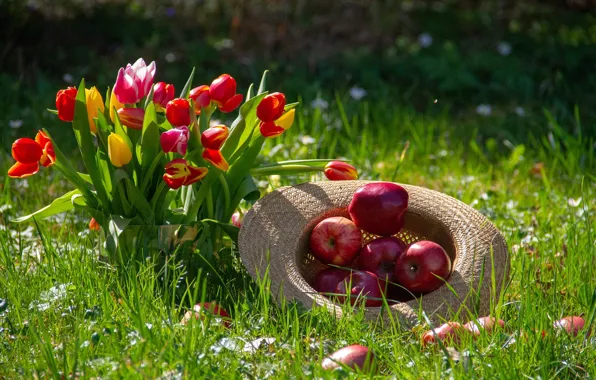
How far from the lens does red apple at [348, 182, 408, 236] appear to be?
2.59m

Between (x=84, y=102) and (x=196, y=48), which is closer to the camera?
(x=84, y=102)

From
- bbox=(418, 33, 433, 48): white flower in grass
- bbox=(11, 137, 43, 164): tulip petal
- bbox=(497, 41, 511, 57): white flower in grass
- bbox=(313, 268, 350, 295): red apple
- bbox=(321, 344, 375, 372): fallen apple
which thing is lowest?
bbox=(497, 41, 511, 57): white flower in grass

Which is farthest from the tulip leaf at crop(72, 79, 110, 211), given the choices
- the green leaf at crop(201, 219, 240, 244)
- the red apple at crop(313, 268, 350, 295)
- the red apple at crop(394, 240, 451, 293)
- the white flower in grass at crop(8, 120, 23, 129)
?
the white flower in grass at crop(8, 120, 23, 129)

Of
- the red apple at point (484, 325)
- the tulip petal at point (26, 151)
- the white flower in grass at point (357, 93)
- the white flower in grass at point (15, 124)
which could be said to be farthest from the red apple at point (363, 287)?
the white flower in grass at point (357, 93)

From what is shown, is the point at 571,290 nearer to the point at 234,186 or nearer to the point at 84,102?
the point at 234,186

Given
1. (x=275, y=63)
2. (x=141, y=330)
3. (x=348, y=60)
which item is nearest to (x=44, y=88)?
(x=275, y=63)

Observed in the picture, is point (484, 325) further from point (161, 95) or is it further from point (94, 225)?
point (94, 225)

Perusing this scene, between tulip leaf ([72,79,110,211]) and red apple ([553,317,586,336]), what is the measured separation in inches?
54.0

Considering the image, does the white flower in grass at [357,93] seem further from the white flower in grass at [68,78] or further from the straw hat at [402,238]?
the straw hat at [402,238]

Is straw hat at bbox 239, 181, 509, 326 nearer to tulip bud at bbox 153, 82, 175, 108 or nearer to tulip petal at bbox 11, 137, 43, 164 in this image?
tulip bud at bbox 153, 82, 175, 108

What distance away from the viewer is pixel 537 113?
4.95 m

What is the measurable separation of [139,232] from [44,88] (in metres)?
2.77

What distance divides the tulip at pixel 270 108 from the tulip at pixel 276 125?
38 millimetres

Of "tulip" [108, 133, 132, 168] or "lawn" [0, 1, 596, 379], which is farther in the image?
"tulip" [108, 133, 132, 168]
